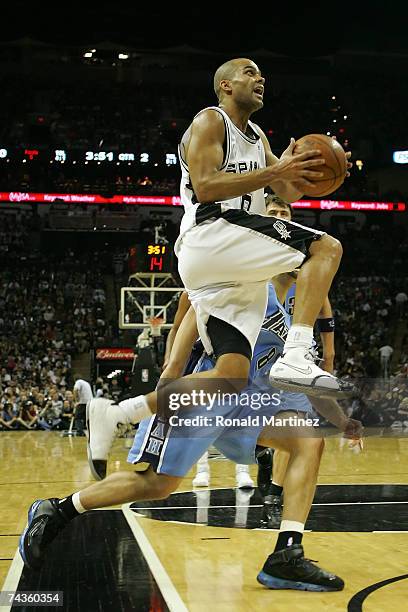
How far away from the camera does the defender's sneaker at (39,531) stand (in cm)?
370

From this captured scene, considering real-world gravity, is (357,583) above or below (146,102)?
below

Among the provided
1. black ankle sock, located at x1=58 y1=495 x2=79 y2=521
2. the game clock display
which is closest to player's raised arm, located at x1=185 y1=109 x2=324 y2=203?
black ankle sock, located at x1=58 y1=495 x2=79 y2=521

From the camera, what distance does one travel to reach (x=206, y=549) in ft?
15.2

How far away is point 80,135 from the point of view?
3012cm

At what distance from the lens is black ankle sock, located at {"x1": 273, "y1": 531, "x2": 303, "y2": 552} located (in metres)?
3.80

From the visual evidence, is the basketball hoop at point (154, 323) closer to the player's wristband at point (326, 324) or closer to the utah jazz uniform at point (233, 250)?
the player's wristband at point (326, 324)

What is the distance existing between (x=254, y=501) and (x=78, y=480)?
7.96 feet

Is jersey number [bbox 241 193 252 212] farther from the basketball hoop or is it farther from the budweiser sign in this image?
the budweiser sign

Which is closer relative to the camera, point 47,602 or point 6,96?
point 47,602

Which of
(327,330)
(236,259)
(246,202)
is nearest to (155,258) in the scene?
(327,330)

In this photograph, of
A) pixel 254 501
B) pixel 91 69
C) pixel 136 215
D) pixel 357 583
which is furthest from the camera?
pixel 91 69

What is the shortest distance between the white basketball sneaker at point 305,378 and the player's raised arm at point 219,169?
31.1 inches

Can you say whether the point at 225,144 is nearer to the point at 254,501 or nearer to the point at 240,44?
the point at 254,501

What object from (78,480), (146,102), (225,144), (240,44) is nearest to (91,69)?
(146,102)
